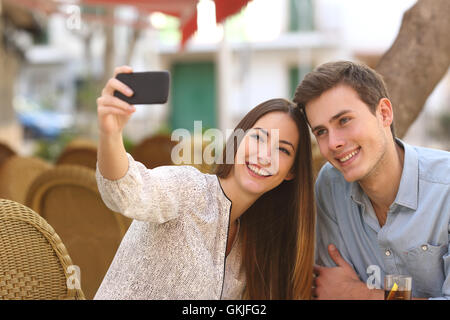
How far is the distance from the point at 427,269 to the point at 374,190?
35 cm

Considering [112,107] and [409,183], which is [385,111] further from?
[112,107]

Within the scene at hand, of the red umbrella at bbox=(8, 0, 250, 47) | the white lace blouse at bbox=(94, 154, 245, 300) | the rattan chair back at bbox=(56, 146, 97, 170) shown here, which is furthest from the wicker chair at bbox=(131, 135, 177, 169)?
the white lace blouse at bbox=(94, 154, 245, 300)

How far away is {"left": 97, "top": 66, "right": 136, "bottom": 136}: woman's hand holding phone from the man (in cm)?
85

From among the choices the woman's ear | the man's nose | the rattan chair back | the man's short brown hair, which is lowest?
the woman's ear

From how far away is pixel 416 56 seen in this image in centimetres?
303

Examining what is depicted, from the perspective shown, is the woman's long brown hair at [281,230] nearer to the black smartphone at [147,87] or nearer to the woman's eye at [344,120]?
A: the woman's eye at [344,120]

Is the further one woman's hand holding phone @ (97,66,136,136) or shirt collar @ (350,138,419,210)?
shirt collar @ (350,138,419,210)

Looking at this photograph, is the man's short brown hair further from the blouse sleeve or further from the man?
the blouse sleeve

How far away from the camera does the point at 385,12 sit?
64.7 ft

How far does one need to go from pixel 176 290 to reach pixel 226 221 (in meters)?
0.29

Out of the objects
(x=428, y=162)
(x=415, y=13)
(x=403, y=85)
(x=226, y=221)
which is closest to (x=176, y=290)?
(x=226, y=221)

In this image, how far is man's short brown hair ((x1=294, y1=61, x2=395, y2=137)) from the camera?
210 centimetres

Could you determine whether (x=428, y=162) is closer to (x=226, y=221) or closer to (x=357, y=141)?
(x=357, y=141)

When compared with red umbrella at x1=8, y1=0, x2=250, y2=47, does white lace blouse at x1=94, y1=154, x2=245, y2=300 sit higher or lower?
lower
